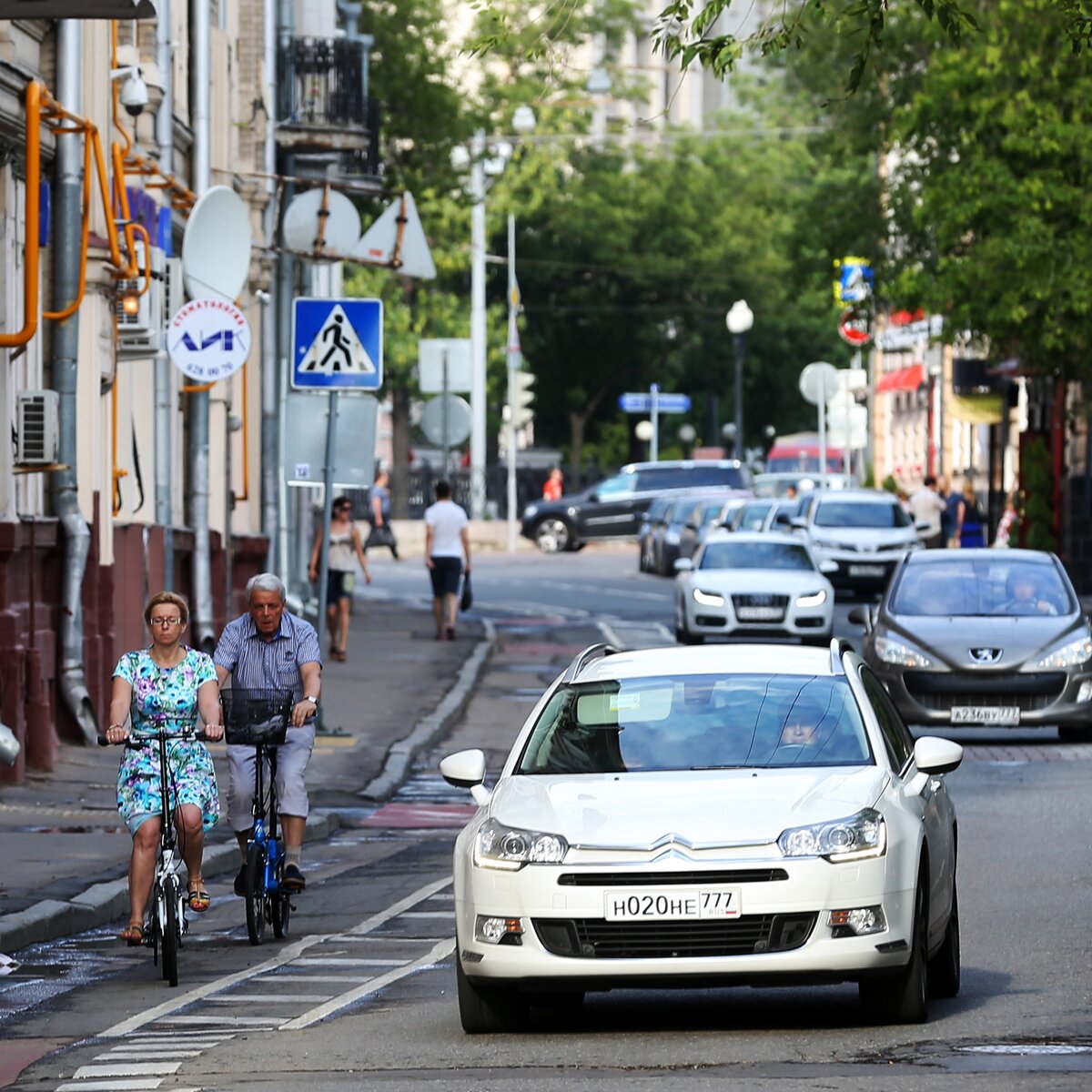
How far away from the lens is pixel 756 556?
3600cm

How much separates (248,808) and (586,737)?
11.3ft

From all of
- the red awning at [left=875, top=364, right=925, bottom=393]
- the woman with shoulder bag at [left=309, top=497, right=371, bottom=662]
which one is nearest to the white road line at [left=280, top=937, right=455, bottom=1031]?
the woman with shoulder bag at [left=309, top=497, right=371, bottom=662]

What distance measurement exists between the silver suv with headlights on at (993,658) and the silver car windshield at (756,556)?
1193cm

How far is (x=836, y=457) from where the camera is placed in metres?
93.9

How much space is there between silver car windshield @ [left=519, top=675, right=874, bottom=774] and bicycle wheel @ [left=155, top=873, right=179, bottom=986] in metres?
1.96

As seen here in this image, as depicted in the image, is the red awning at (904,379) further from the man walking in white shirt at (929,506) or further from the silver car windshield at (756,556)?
the silver car windshield at (756,556)

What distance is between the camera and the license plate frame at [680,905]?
374 inches

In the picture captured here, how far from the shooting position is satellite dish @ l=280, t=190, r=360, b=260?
1101 inches

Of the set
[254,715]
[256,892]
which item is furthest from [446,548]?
[256,892]

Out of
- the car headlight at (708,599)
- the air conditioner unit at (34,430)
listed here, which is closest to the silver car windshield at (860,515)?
the car headlight at (708,599)

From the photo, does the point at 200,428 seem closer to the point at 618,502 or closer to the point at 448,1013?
the point at 448,1013

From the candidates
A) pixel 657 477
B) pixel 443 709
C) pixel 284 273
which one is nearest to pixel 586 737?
pixel 443 709

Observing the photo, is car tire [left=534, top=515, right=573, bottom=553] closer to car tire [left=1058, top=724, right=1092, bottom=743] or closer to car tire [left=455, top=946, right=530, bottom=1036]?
car tire [left=1058, top=724, right=1092, bottom=743]

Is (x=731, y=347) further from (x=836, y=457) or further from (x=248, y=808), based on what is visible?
(x=248, y=808)
